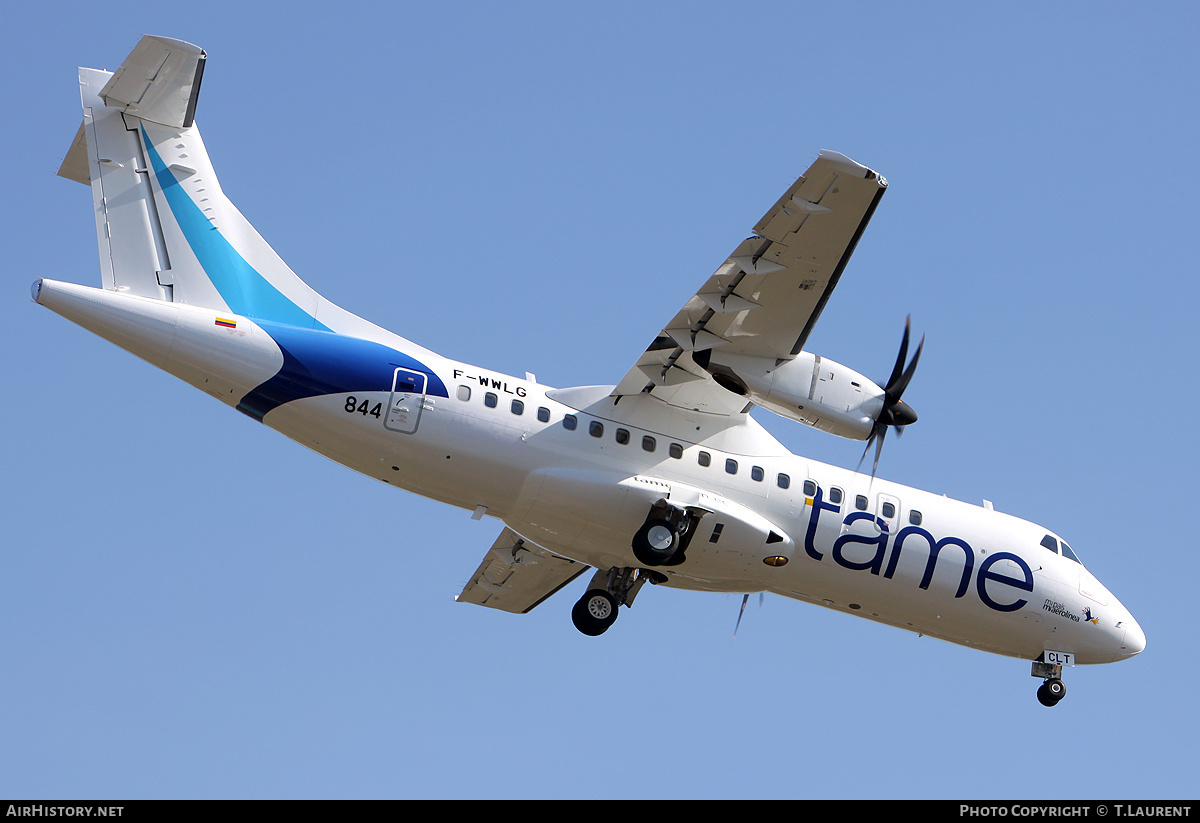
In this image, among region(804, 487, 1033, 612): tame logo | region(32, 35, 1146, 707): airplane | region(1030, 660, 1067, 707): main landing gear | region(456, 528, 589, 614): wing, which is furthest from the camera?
region(456, 528, 589, 614): wing

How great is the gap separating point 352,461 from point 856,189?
26.7 feet

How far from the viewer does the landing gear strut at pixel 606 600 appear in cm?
2053

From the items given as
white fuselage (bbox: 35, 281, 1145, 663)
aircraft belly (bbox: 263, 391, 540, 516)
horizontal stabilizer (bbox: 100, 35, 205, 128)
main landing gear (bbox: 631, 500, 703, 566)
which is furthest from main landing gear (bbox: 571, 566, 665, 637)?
horizontal stabilizer (bbox: 100, 35, 205, 128)

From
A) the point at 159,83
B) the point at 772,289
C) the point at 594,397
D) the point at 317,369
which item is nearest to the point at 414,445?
the point at 317,369

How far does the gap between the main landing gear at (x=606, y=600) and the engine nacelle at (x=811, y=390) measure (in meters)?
3.90

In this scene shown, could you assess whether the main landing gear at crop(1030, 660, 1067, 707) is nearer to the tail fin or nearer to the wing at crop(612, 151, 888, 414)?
the wing at crop(612, 151, 888, 414)

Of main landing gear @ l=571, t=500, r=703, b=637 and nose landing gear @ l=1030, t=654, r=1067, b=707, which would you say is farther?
nose landing gear @ l=1030, t=654, r=1067, b=707

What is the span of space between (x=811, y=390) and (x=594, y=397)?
11.1 ft

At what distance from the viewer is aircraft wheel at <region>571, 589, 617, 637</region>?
20531 mm

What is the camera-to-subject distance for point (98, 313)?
17.1 m

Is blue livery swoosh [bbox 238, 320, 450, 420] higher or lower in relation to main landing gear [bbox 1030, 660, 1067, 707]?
higher

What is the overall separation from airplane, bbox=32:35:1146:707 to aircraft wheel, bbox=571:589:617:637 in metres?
0.04
